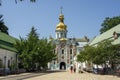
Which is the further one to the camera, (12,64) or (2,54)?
(12,64)

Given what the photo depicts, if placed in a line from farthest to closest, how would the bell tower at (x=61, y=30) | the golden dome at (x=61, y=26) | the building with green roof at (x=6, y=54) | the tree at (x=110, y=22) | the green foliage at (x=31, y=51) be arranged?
the golden dome at (x=61, y=26), the bell tower at (x=61, y=30), the tree at (x=110, y=22), the green foliage at (x=31, y=51), the building with green roof at (x=6, y=54)

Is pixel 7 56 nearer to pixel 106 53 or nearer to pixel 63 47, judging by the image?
pixel 106 53

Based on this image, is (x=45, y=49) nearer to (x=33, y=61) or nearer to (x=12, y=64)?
(x=33, y=61)

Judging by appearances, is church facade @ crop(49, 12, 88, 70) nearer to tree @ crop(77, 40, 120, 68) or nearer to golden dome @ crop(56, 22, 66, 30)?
golden dome @ crop(56, 22, 66, 30)

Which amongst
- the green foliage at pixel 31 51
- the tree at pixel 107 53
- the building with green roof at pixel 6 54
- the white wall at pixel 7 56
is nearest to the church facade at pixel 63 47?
the green foliage at pixel 31 51

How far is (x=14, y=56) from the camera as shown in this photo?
220 ft

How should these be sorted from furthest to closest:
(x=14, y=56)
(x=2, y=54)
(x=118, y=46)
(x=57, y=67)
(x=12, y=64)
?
(x=57, y=67)
(x=14, y=56)
(x=12, y=64)
(x=2, y=54)
(x=118, y=46)

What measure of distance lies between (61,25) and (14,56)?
178ft

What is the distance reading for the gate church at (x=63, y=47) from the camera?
119 m

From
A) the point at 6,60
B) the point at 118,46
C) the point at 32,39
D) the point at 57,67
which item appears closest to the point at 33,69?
the point at 32,39

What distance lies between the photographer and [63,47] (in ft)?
395

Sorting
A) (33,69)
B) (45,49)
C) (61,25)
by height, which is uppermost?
(61,25)

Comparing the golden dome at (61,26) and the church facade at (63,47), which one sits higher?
the golden dome at (61,26)

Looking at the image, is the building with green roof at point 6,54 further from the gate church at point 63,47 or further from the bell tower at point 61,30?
the gate church at point 63,47
